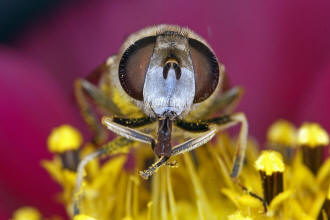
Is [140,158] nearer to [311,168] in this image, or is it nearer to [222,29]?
[311,168]

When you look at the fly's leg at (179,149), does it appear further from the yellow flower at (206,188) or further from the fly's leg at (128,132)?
the yellow flower at (206,188)

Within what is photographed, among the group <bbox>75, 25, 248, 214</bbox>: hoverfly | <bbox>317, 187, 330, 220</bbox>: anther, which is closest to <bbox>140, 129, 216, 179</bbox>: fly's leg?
<bbox>75, 25, 248, 214</bbox>: hoverfly

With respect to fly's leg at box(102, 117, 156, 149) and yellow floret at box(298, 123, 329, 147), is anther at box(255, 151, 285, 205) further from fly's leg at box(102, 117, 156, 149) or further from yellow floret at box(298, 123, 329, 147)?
fly's leg at box(102, 117, 156, 149)

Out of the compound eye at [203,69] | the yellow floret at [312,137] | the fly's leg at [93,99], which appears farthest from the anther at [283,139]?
the compound eye at [203,69]

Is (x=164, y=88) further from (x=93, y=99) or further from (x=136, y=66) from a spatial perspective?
(x=93, y=99)

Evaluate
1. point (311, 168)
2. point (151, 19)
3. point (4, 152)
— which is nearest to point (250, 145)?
point (311, 168)

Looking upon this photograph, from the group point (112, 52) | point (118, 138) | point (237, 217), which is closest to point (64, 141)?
point (112, 52)
